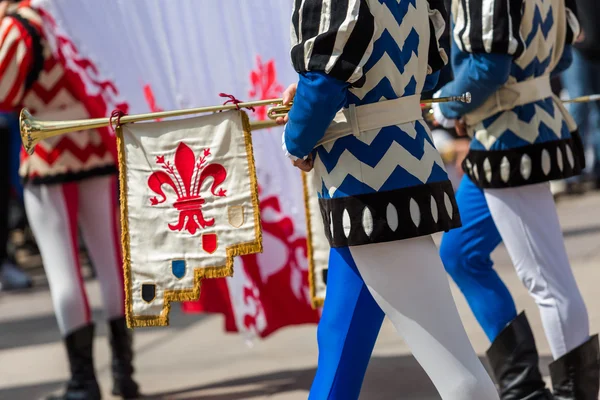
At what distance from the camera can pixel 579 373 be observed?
3.56 meters

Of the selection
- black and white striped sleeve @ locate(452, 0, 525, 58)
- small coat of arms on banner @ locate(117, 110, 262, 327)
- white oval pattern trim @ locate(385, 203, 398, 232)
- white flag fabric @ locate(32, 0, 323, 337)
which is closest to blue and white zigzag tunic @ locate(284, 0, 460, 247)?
white oval pattern trim @ locate(385, 203, 398, 232)

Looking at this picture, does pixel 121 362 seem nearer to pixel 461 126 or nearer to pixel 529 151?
pixel 461 126

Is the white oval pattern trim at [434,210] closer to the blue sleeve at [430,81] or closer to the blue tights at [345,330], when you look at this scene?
the blue tights at [345,330]

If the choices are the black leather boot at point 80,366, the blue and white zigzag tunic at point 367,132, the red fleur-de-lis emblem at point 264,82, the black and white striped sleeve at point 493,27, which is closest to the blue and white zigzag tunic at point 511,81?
the black and white striped sleeve at point 493,27

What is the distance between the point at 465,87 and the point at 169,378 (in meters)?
2.38

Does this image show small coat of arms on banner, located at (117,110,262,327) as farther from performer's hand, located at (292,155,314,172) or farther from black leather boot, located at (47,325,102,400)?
black leather boot, located at (47,325,102,400)

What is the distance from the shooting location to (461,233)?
375 centimetres

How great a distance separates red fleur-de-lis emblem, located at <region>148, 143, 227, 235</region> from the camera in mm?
3129

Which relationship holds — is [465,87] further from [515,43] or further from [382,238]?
[382,238]

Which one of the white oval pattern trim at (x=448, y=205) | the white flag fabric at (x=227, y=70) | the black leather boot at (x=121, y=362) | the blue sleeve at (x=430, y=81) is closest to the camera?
the white oval pattern trim at (x=448, y=205)

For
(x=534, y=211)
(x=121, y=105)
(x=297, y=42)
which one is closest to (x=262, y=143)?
(x=121, y=105)

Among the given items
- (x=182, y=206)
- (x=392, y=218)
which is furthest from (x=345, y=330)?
(x=182, y=206)

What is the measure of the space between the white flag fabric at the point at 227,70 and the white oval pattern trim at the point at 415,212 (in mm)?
1367

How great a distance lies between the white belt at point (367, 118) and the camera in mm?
2697
